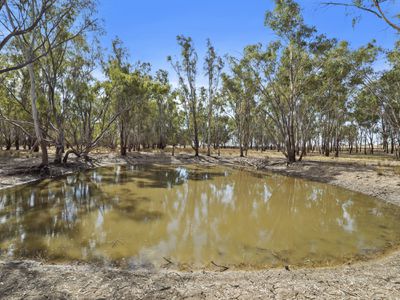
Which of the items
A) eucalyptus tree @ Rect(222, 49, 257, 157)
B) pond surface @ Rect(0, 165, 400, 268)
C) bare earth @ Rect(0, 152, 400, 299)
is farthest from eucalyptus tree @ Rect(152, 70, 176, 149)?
bare earth @ Rect(0, 152, 400, 299)

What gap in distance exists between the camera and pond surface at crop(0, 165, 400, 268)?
19.3 feet

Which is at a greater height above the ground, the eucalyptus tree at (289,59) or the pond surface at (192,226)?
the eucalyptus tree at (289,59)

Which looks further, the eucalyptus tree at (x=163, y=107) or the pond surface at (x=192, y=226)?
the eucalyptus tree at (x=163, y=107)

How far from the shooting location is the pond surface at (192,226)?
19.3 feet

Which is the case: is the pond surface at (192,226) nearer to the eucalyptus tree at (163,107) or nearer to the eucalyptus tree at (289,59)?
the eucalyptus tree at (289,59)

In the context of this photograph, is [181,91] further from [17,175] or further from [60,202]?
[60,202]

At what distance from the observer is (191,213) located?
958 cm

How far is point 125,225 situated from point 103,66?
22542mm

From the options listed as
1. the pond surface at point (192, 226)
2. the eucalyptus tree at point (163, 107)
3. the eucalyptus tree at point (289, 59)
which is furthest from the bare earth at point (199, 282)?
the eucalyptus tree at point (163, 107)

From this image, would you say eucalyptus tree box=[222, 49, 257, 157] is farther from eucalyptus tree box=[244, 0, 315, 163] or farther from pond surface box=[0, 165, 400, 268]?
pond surface box=[0, 165, 400, 268]

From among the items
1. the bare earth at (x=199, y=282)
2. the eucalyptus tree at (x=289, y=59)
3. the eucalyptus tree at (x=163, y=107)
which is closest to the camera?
the bare earth at (x=199, y=282)

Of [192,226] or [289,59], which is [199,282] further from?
[289,59]

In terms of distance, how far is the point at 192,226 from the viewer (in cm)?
804

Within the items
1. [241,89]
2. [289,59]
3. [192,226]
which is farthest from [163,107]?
[192,226]
